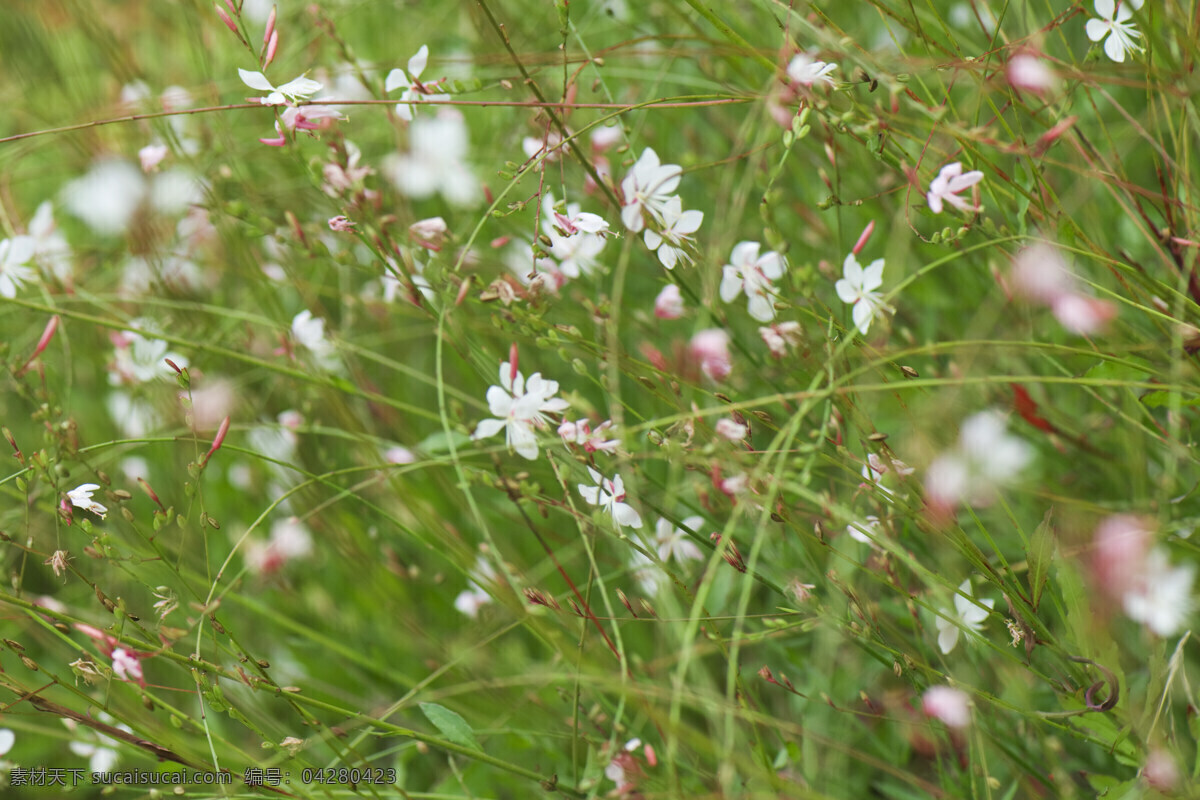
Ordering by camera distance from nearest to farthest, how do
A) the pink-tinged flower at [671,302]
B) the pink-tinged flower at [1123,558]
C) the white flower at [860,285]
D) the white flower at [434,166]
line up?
the pink-tinged flower at [1123,558] → the white flower at [860,285] → the pink-tinged flower at [671,302] → the white flower at [434,166]

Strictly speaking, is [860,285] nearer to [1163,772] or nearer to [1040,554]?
[1040,554]

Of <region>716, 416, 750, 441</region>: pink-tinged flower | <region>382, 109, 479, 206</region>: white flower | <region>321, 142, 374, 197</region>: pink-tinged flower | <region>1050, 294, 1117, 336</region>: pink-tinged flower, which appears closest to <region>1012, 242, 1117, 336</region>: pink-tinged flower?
<region>1050, 294, 1117, 336</region>: pink-tinged flower

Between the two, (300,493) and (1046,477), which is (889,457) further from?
(300,493)

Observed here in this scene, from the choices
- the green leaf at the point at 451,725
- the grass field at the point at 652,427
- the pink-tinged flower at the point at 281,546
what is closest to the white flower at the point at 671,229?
the grass field at the point at 652,427

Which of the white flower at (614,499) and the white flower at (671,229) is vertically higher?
the white flower at (671,229)

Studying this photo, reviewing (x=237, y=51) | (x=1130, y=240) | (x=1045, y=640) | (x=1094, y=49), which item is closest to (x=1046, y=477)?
(x=1130, y=240)

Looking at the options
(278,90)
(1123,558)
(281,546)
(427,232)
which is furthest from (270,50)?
(1123,558)

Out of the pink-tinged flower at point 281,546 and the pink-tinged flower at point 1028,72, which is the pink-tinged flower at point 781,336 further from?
the pink-tinged flower at point 281,546

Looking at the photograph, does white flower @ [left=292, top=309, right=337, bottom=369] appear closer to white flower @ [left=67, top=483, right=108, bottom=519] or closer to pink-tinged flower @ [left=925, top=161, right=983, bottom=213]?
white flower @ [left=67, top=483, right=108, bottom=519]
